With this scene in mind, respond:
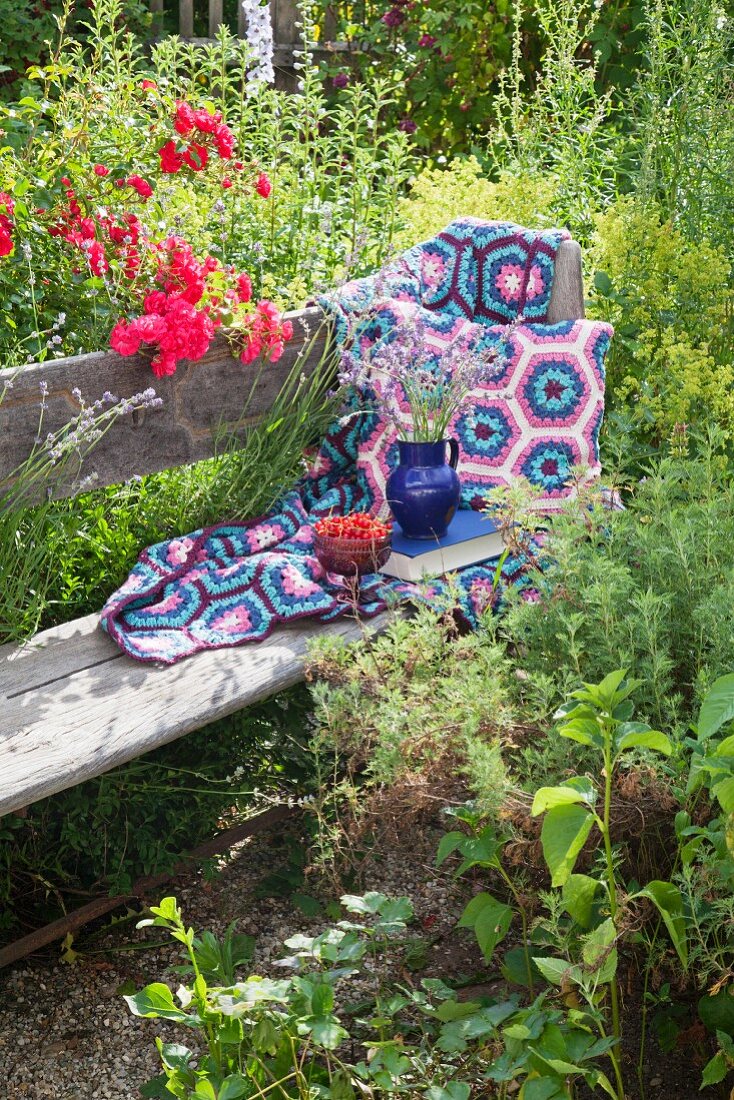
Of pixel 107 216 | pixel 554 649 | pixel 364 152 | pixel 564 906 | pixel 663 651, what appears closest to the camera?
pixel 564 906

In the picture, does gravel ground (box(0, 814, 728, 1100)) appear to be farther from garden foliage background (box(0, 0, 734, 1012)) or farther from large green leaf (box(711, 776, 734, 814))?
large green leaf (box(711, 776, 734, 814))

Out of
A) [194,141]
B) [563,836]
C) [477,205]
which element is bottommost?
[563,836]

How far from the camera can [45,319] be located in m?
2.81

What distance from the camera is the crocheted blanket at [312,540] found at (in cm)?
261

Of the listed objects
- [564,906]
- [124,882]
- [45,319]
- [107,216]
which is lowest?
[124,882]

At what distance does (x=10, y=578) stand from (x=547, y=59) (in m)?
2.95

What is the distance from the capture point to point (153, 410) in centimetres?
285

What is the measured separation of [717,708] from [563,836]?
274 millimetres

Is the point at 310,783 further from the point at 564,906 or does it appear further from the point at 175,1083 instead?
the point at 564,906

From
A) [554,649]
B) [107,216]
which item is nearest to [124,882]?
[554,649]

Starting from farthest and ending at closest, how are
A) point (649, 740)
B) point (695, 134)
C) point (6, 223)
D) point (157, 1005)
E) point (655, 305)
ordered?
point (695, 134) → point (655, 305) → point (6, 223) → point (157, 1005) → point (649, 740)

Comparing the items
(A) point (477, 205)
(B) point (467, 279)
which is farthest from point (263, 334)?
(A) point (477, 205)

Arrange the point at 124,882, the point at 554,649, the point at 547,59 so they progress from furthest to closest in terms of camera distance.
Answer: the point at 547,59, the point at 124,882, the point at 554,649

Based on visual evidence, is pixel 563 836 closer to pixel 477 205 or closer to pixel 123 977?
pixel 123 977
